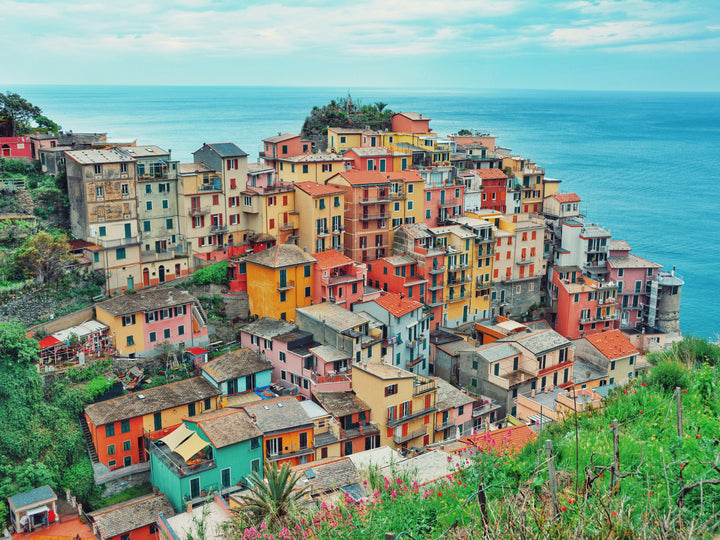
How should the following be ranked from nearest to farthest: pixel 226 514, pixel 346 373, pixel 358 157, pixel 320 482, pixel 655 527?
1. pixel 655 527
2. pixel 226 514
3. pixel 320 482
4. pixel 346 373
5. pixel 358 157

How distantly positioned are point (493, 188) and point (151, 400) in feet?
114

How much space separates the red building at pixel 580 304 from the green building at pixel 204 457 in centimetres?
2925

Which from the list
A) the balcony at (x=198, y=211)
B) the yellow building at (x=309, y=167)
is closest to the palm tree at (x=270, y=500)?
the balcony at (x=198, y=211)

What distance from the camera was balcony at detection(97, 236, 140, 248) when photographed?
38750 millimetres

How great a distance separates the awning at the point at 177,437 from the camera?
28.2 metres

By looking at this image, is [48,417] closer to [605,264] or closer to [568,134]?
[605,264]

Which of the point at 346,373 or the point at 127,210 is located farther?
the point at 127,210

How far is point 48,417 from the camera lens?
2989 cm

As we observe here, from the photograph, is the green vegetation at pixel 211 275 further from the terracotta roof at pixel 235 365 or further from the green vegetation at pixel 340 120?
the green vegetation at pixel 340 120

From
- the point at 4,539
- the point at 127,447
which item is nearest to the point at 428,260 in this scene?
the point at 127,447

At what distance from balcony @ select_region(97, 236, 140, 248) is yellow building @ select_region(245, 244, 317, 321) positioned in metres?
6.76

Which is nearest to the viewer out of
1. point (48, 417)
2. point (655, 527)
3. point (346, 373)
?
point (655, 527)

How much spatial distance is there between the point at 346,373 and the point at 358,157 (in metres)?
20.7

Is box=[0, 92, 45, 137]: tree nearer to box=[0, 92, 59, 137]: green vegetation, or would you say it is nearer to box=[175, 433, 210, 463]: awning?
box=[0, 92, 59, 137]: green vegetation
